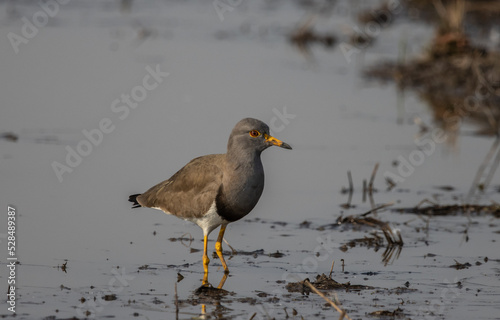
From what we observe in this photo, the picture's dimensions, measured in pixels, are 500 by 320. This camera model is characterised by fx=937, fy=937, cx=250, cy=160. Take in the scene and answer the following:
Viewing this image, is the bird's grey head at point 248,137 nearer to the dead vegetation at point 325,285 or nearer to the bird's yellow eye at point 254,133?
the bird's yellow eye at point 254,133

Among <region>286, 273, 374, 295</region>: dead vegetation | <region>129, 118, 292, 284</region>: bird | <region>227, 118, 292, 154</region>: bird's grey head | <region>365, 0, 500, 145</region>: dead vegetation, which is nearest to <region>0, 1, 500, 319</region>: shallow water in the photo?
<region>286, 273, 374, 295</region>: dead vegetation

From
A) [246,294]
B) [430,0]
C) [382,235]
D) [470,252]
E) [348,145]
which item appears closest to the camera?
[246,294]

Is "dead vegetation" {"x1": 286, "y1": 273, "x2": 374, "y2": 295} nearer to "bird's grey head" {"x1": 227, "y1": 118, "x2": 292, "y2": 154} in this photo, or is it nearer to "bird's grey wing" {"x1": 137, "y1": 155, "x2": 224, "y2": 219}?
"bird's grey wing" {"x1": 137, "y1": 155, "x2": 224, "y2": 219}

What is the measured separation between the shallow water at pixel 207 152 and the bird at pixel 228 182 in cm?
52

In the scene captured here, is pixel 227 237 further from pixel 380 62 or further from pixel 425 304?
pixel 380 62

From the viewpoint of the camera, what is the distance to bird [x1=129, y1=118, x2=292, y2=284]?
7.92m

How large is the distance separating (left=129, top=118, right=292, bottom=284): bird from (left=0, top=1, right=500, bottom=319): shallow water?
20.4 inches

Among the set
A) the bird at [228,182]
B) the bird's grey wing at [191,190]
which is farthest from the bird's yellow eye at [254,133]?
the bird's grey wing at [191,190]

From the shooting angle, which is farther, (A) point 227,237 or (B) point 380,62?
(B) point 380,62

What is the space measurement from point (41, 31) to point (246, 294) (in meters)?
12.2

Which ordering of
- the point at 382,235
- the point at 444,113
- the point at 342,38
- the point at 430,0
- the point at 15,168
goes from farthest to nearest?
the point at 430,0 < the point at 342,38 < the point at 444,113 < the point at 15,168 < the point at 382,235

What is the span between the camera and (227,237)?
950cm

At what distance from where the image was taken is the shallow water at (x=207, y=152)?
7.46m

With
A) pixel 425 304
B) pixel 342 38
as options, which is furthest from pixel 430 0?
pixel 425 304
